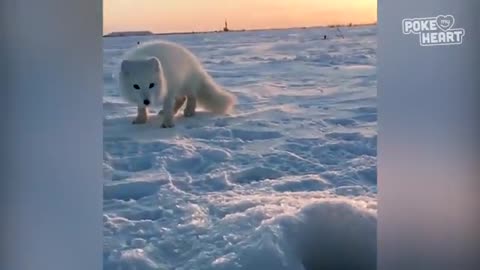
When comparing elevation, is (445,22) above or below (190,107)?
above

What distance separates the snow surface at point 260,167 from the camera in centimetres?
174

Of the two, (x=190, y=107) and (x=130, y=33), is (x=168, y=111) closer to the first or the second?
(x=190, y=107)

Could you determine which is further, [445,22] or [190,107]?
[190,107]

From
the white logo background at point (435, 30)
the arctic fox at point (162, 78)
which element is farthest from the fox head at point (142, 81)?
the white logo background at point (435, 30)

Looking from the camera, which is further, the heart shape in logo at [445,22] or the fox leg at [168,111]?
the fox leg at [168,111]

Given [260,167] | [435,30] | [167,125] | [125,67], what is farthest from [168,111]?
[435,30]

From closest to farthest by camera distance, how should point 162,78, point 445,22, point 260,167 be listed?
point 445,22, point 260,167, point 162,78

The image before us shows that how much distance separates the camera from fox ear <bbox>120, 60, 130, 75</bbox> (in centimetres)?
190

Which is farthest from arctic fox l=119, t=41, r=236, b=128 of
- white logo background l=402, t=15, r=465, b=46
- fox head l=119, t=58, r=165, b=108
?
white logo background l=402, t=15, r=465, b=46

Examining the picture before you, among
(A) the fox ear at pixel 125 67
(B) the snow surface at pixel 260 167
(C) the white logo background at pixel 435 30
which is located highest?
(C) the white logo background at pixel 435 30

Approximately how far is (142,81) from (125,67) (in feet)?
0.15

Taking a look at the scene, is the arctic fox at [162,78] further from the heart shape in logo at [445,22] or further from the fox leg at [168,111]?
the heart shape in logo at [445,22]

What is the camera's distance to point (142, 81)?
1.90 m

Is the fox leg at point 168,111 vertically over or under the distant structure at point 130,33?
under
